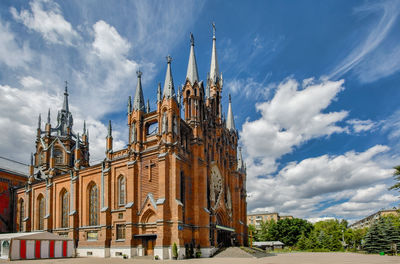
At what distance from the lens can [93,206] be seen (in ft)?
153

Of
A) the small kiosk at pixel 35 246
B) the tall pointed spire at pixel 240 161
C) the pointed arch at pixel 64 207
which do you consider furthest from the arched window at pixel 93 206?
the tall pointed spire at pixel 240 161

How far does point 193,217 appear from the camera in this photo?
1638 inches

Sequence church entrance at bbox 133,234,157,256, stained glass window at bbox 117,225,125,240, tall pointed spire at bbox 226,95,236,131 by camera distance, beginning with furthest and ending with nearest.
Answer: tall pointed spire at bbox 226,95,236,131
stained glass window at bbox 117,225,125,240
church entrance at bbox 133,234,157,256

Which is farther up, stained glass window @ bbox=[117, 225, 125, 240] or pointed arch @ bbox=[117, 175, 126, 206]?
pointed arch @ bbox=[117, 175, 126, 206]

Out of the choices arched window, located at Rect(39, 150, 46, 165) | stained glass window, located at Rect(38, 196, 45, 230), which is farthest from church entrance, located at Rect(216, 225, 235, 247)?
arched window, located at Rect(39, 150, 46, 165)

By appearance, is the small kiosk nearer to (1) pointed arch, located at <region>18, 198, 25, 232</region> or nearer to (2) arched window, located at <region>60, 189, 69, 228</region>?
(2) arched window, located at <region>60, 189, 69, 228</region>

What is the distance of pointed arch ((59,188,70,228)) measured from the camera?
50.5 metres

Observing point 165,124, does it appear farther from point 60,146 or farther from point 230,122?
point 60,146

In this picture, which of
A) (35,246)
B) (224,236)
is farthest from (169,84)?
(35,246)

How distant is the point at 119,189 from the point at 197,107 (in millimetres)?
15577

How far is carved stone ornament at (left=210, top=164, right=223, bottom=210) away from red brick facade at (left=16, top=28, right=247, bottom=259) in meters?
0.15

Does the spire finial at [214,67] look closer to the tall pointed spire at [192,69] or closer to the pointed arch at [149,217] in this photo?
the tall pointed spire at [192,69]

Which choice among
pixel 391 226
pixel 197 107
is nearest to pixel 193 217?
pixel 197 107

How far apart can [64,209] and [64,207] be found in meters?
0.32
